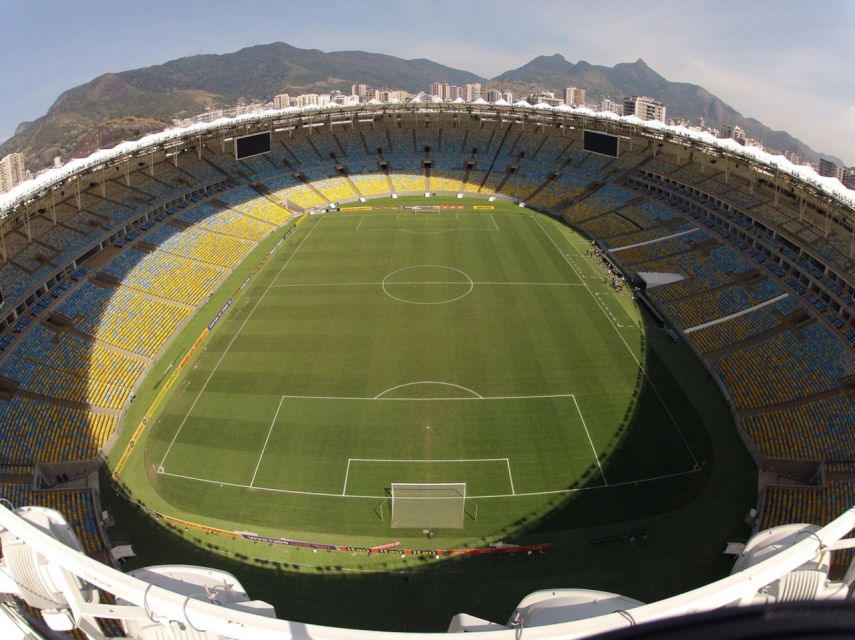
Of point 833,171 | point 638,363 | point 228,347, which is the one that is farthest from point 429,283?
point 833,171

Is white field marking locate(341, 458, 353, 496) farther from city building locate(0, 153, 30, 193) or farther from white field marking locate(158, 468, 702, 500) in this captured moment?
city building locate(0, 153, 30, 193)

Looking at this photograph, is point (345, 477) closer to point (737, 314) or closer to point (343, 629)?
point (343, 629)

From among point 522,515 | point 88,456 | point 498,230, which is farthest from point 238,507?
point 498,230

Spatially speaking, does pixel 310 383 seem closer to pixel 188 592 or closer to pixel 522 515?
pixel 522 515

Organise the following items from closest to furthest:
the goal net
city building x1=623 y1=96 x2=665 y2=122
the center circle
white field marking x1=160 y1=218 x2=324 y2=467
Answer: the goal net
white field marking x1=160 y1=218 x2=324 y2=467
the center circle
city building x1=623 y1=96 x2=665 y2=122

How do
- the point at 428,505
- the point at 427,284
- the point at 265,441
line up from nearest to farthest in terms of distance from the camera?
the point at 428,505 < the point at 265,441 < the point at 427,284

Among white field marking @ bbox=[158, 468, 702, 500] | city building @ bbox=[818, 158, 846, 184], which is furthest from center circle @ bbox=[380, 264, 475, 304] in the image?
city building @ bbox=[818, 158, 846, 184]
